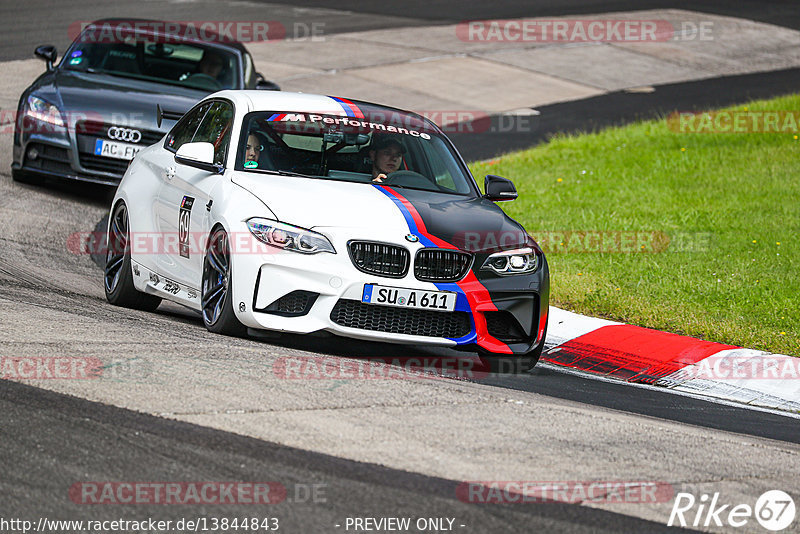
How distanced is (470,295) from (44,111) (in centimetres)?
637

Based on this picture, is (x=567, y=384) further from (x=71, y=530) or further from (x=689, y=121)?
(x=689, y=121)

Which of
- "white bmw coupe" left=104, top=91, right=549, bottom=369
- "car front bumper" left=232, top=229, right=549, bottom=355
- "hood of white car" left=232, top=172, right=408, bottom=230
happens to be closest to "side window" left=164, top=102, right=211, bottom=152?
"white bmw coupe" left=104, top=91, right=549, bottom=369

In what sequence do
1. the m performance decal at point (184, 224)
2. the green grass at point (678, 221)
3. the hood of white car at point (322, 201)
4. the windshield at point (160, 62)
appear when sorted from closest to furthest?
1. the hood of white car at point (322, 201)
2. the m performance decal at point (184, 224)
3. the green grass at point (678, 221)
4. the windshield at point (160, 62)

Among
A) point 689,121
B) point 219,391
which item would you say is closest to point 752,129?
point 689,121

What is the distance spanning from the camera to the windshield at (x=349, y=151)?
7.98 m

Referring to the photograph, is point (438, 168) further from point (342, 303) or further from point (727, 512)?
point (727, 512)

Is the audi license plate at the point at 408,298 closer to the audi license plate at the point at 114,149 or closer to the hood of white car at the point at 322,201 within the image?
the hood of white car at the point at 322,201

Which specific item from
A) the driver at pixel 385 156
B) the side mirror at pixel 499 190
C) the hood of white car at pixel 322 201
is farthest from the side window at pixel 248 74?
the hood of white car at pixel 322 201

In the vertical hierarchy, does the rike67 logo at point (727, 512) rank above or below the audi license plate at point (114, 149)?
above

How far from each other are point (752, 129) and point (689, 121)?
0.98 metres

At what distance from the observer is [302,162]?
8.01m

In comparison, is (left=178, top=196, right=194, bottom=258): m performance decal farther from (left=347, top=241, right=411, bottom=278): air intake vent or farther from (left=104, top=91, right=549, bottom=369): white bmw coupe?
(left=347, top=241, right=411, bottom=278): air intake vent

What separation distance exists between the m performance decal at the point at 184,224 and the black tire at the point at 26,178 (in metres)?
4.94

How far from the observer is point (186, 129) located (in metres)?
9.00
